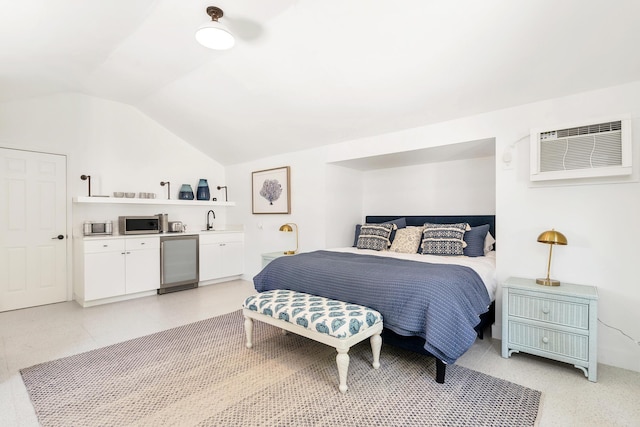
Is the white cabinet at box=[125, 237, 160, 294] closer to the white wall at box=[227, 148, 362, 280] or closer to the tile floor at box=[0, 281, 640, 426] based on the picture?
the tile floor at box=[0, 281, 640, 426]

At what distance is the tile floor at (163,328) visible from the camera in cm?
182

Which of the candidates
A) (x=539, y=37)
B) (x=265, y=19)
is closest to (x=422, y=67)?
(x=539, y=37)

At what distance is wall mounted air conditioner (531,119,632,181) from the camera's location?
228 cm

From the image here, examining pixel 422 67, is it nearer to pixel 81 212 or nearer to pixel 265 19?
pixel 265 19

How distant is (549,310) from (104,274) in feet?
15.4

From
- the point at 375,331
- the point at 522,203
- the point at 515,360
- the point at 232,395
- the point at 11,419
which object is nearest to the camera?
the point at 11,419

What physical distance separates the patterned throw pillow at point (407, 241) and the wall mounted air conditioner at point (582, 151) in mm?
1364

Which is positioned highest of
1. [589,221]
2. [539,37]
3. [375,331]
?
[539,37]

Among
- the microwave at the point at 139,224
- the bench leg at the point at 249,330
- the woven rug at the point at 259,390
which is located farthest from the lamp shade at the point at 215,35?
the microwave at the point at 139,224

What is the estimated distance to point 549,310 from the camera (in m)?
2.31

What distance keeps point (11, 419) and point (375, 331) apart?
2.18 meters

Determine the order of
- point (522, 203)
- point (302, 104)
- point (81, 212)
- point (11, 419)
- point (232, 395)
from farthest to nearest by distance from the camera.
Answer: point (81, 212) → point (302, 104) → point (522, 203) → point (232, 395) → point (11, 419)

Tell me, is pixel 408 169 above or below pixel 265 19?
below

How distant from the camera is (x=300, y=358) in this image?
250 centimetres
